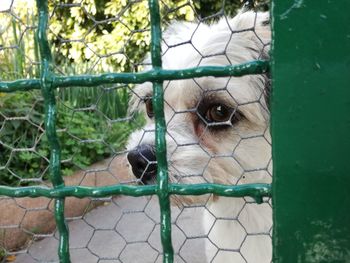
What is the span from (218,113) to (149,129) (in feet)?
1.25

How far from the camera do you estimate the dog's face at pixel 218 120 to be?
2045mm

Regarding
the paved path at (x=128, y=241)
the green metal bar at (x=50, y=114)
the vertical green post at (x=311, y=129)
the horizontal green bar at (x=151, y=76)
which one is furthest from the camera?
the paved path at (x=128, y=241)

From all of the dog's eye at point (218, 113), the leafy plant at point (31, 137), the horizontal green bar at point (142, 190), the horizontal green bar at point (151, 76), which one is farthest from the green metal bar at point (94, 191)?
the leafy plant at point (31, 137)

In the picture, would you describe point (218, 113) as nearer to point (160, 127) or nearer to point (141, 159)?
point (141, 159)

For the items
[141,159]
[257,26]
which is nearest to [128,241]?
[141,159]

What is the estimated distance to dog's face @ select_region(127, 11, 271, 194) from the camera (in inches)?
80.5

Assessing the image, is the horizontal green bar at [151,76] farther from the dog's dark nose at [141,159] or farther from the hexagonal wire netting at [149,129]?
the dog's dark nose at [141,159]

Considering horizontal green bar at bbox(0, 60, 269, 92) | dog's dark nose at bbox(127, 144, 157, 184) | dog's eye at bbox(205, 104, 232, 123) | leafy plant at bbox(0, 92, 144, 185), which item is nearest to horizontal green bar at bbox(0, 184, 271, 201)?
horizontal green bar at bbox(0, 60, 269, 92)

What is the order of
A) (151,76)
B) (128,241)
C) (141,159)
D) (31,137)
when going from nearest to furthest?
(151,76)
(141,159)
(128,241)
(31,137)

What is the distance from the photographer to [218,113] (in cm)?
209

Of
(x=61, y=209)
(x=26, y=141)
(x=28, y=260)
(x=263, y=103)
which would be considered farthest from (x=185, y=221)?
(x=61, y=209)

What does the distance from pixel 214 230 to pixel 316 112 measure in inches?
51.9

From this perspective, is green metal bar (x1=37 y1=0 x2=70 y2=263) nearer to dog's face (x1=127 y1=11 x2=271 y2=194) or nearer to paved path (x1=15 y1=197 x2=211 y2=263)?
dog's face (x1=127 y1=11 x2=271 y2=194)

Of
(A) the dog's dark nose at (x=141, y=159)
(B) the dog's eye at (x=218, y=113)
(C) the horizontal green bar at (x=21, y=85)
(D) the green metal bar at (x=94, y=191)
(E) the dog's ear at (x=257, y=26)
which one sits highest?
(C) the horizontal green bar at (x=21, y=85)
